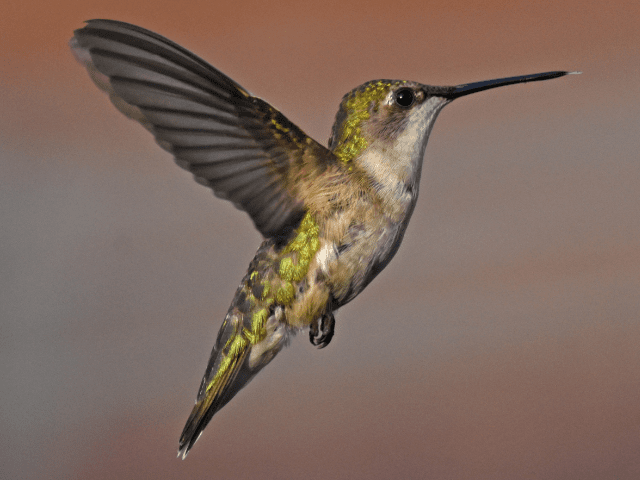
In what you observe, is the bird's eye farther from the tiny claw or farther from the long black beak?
the tiny claw

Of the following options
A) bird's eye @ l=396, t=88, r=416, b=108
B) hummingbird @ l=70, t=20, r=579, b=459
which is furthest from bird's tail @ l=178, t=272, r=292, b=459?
bird's eye @ l=396, t=88, r=416, b=108

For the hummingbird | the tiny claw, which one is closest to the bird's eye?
the hummingbird

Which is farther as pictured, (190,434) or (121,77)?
(190,434)

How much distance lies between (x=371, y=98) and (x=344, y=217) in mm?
68

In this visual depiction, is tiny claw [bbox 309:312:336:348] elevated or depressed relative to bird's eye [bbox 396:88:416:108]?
depressed

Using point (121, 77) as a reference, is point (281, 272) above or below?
below

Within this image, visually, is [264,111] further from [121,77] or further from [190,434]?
[190,434]

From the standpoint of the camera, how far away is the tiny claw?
1.22 ft

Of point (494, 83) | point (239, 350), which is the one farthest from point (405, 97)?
point (239, 350)

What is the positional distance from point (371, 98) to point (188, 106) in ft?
0.33

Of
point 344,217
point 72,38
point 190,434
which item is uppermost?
point 72,38

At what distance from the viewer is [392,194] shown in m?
0.34

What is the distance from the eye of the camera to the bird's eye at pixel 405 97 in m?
0.33

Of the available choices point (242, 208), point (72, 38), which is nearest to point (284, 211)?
point (242, 208)
